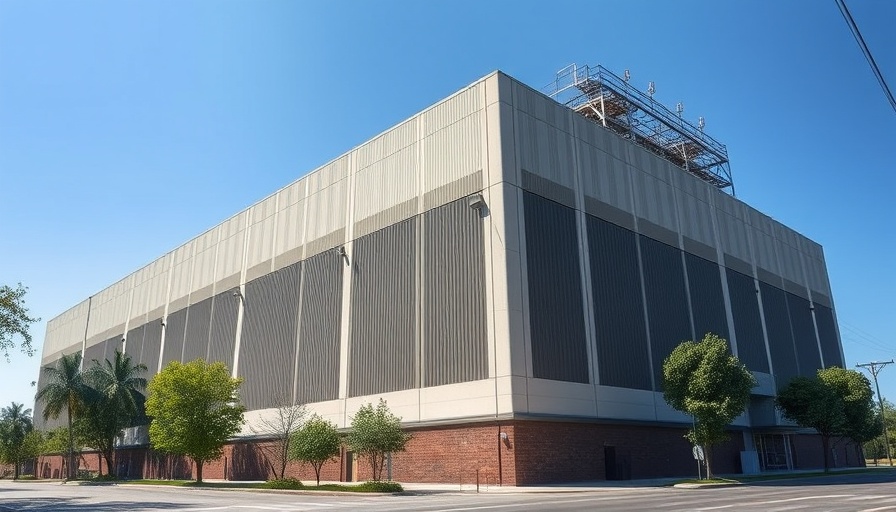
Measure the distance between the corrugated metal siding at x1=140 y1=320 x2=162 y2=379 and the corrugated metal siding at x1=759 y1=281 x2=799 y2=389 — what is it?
61.7 m

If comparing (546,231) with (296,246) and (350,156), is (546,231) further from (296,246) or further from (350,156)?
(296,246)

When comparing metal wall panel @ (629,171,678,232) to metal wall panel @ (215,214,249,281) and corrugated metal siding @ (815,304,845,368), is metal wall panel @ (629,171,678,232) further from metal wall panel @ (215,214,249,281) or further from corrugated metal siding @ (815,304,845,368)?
metal wall panel @ (215,214,249,281)

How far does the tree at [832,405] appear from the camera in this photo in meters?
47.4

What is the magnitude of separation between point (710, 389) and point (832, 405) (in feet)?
56.6

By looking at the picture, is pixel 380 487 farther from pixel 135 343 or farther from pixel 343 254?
pixel 135 343

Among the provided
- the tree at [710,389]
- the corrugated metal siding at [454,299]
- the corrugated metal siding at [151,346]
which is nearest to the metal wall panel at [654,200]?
the tree at [710,389]

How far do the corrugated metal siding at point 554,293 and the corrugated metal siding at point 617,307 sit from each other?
1.89 m

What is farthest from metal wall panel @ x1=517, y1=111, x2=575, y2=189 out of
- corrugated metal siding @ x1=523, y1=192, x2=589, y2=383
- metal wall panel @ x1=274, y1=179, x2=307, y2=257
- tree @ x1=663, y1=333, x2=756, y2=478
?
metal wall panel @ x1=274, y1=179, x2=307, y2=257

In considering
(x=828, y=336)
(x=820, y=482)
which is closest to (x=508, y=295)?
(x=820, y=482)

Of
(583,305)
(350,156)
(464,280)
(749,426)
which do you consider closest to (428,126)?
(350,156)

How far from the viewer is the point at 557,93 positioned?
192ft

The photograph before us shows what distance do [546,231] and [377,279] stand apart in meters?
12.5

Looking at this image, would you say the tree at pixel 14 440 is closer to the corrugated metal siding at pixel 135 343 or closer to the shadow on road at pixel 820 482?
the corrugated metal siding at pixel 135 343

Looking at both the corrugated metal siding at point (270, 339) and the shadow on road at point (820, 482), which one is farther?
the corrugated metal siding at point (270, 339)
